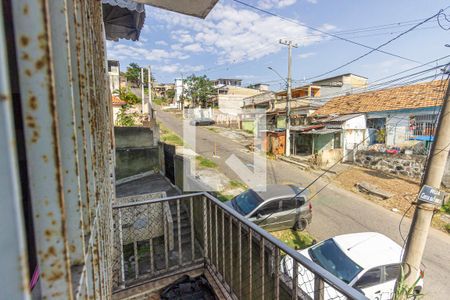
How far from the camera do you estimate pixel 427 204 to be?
117 inches

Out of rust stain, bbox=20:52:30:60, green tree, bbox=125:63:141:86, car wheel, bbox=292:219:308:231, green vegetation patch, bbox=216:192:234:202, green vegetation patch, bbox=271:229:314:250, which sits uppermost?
green tree, bbox=125:63:141:86

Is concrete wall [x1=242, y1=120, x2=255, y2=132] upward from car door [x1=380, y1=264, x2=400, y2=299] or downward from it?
upward

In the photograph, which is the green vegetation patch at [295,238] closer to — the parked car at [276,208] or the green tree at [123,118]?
the parked car at [276,208]

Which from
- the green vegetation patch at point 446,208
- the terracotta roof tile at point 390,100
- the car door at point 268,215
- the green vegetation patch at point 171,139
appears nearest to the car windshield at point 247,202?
the car door at point 268,215

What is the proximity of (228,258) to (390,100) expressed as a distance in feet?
56.0

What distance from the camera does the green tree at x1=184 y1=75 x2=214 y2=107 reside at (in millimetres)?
39656

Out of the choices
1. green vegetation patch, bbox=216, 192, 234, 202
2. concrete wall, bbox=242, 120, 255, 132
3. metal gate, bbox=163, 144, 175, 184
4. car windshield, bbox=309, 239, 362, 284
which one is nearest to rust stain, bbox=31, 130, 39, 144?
car windshield, bbox=309, 239, 362, 284

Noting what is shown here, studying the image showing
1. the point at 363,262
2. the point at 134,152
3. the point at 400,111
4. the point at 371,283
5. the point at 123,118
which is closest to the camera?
the point at 371,283

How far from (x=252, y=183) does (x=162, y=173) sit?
4.27 metres

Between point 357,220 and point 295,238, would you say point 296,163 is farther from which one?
point 295,238

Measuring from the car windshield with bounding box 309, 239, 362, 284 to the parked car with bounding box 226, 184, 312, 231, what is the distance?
5.87 feet

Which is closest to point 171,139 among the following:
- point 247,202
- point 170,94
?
point 247,202

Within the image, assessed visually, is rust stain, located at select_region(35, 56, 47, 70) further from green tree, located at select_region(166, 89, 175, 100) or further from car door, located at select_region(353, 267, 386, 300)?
green tree, located at select_region(166, 89, 175, 100)

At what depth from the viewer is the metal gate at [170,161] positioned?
945cm
